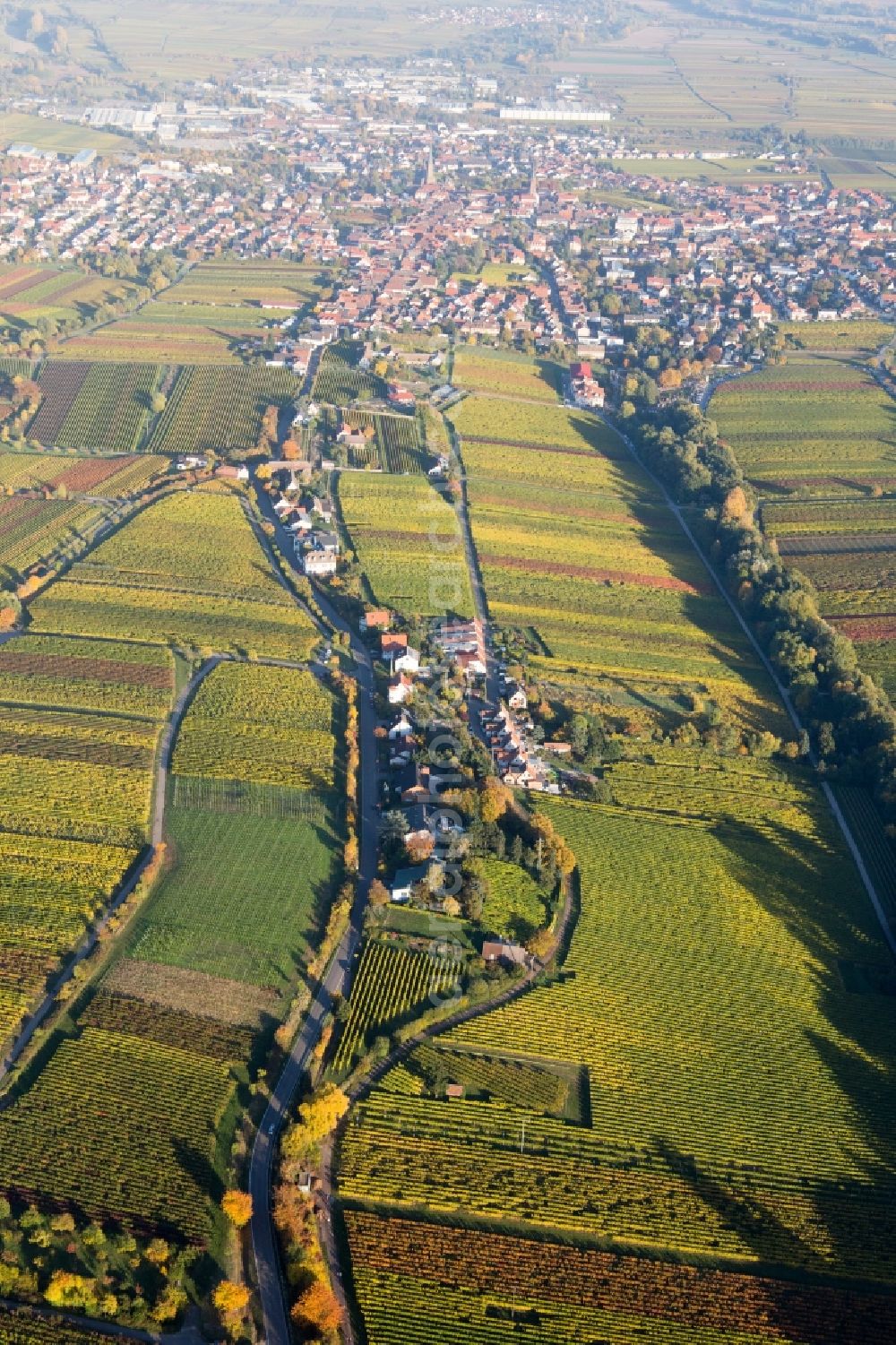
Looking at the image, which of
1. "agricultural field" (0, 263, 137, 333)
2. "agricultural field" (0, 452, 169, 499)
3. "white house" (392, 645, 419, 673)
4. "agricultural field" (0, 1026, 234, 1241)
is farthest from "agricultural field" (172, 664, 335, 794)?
"agricultural field" (0, 263, 137, 333)

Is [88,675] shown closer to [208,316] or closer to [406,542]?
[406,542]

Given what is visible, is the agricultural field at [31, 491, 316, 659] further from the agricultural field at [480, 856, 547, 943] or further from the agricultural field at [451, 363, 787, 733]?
the agricultural field at [480, 856, 547, 943]

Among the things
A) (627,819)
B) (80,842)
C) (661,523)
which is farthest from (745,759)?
(80,842)

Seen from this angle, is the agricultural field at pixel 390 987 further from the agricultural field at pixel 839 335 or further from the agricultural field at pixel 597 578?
the agricultural field at pixel 839 335

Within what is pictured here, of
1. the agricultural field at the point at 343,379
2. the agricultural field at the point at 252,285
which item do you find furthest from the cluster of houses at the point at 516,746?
the agricultural field at the point at 252,285

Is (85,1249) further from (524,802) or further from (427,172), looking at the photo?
(427,172)

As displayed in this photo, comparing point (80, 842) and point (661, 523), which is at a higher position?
point (661, 523)

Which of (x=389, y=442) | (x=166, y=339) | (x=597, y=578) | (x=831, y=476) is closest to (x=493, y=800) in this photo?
(x=597, y=578)
